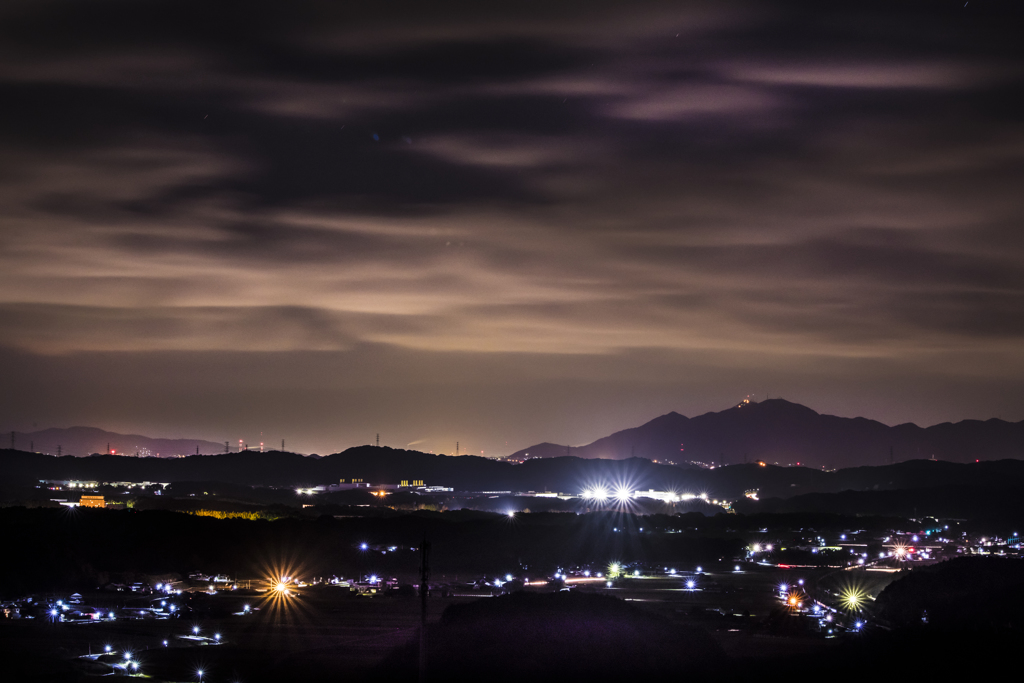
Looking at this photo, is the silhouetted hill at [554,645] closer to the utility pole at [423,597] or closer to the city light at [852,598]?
the utility pole at [423,597]

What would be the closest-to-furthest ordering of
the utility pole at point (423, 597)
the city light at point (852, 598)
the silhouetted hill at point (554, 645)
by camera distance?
the utility pole at point (423, 597), the silhouetted hill at point (554, 645), the city light at point (852, 598)

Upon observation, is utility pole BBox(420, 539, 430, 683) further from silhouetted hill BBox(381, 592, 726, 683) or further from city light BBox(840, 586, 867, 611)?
city light BBox(840, 586, 867, 611)

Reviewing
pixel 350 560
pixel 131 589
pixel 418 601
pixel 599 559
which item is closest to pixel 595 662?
pixel 418 601

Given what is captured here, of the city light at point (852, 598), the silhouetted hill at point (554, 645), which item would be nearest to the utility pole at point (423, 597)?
the silhouetted hill at point (554, 645)

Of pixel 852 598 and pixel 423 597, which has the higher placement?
pixel 423 597

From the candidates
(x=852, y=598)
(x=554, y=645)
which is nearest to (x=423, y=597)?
(x=554, y=645)

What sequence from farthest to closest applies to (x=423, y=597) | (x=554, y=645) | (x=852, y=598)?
(x=852, y=598), (x=554, y=645), (x=423, y=597)

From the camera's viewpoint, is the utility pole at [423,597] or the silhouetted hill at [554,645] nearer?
the utility pole at [423,597]

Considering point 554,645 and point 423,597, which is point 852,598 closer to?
point 554,645

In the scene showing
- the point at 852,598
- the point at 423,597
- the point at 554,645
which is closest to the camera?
the point at 423,597

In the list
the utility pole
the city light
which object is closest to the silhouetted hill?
the utility pole

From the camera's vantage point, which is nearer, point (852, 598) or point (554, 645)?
point (554, 645)
